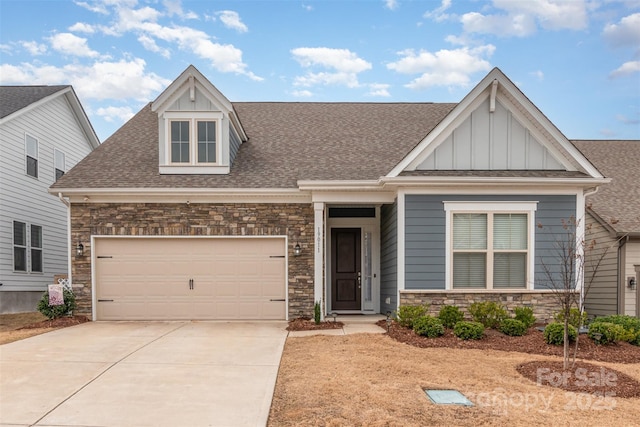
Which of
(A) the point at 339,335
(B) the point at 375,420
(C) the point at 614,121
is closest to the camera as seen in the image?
(B) the point at 375,420

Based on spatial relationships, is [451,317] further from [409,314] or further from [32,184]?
[32,184]

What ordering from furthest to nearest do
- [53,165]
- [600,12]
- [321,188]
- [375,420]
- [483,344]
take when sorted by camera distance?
1. [53,165]
2. [600,12]
3. [321,188]
4. [483,344]
5. [375,420]

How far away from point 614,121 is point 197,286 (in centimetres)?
1941

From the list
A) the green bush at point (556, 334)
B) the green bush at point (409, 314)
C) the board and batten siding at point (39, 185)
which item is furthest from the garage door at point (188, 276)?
the green bush at point (556, 334)

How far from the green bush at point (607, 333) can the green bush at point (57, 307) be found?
1079cm

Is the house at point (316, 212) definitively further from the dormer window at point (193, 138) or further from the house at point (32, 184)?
the house at point (32, 184)

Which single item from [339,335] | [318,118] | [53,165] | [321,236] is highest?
[318,118]

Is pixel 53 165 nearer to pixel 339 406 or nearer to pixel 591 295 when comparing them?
pixel 339 406

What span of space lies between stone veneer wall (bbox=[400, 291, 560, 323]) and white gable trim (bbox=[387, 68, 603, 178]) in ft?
8.69

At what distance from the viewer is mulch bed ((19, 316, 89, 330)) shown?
10.6 m

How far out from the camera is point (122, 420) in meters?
4.87

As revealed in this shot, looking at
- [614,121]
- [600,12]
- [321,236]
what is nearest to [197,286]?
[321,236]

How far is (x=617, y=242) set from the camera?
11.7 meters

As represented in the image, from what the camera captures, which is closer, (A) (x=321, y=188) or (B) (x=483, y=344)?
(B) (x=483, y=344)
